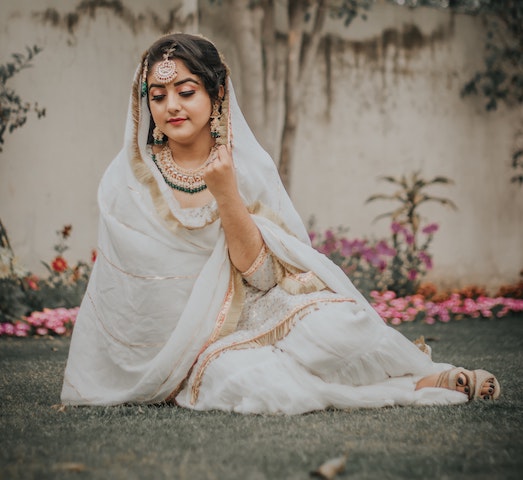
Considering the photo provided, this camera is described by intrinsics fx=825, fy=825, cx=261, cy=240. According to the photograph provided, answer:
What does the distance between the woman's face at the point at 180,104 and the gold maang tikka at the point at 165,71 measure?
20 millimetres

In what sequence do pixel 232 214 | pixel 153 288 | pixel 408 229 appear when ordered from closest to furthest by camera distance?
pixel 232 214
pixel 153 288
pixel 408 229

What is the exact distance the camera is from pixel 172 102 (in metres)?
3.27

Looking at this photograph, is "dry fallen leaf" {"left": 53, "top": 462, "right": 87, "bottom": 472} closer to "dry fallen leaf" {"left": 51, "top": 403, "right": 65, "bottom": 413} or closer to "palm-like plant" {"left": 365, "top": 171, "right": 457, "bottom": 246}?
"dry fallen leaf" {"left": 51, "top": 403, "right": 65, "bottom": 413}

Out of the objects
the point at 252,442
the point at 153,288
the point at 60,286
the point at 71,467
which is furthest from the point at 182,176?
the point at 60,286

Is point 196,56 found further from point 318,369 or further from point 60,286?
point 60,286

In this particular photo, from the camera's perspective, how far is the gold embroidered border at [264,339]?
303 centimetres

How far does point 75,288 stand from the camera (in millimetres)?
6441

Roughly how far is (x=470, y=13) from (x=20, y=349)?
630 centimetres

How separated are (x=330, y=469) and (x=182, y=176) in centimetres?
163

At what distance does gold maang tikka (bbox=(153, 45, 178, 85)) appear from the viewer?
325cm

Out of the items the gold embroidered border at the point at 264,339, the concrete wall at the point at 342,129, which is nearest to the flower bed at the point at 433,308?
the concrete wall at the point at 342,129

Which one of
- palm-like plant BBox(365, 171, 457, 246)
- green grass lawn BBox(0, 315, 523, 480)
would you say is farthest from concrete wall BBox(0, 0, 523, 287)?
green grass lawn BBox(0, 315, 523, 480)

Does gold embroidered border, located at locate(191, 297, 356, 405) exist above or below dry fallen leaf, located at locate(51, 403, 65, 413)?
above

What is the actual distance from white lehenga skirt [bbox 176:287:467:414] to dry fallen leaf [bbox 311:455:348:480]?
74 cm
